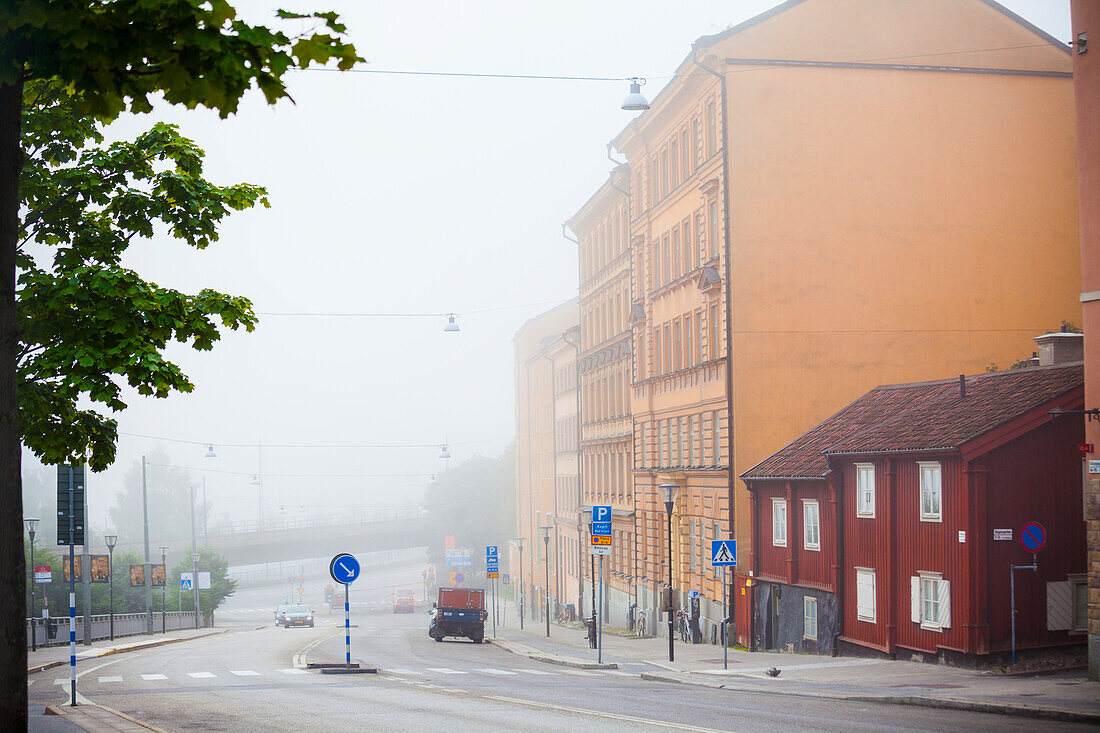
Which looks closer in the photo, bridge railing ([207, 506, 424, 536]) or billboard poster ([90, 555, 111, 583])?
billboard poster ([90, 555, 111, 583])

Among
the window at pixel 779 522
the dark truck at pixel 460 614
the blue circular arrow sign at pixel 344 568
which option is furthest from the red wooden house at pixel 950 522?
the dark truck at pixel 460 614

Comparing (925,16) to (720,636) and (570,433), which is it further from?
(570,433)

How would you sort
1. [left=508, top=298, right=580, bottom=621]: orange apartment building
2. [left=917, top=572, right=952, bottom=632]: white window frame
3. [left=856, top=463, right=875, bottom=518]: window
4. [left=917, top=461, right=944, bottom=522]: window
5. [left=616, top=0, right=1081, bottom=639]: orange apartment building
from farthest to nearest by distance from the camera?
[left=508, top=298, right=580, bottom=621]: orange apartment building < [left=616, top=0, right=1081, bottom=639]: orange apartment building < [left=856, top=463, right=875, bottom=518]: window < [left=917, top=461, right=944, bottom=522]: window < [left=917, top=572, right=952, bottom=632]: white window frame

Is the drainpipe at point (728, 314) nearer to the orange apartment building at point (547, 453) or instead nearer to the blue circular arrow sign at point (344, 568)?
the blue circular arrow sign at point (344, 568)

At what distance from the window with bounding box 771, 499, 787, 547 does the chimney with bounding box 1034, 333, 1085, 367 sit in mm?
8824

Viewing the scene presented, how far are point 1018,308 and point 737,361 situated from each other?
30.3 ft

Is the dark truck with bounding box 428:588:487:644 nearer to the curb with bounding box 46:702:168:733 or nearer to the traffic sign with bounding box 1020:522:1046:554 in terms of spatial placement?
the traffic sign with bounding box 1020:522:1046:554

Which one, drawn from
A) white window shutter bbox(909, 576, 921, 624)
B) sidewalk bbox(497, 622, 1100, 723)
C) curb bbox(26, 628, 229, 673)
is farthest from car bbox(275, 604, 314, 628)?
white window shutter bbox(909, 576, 921, 624)

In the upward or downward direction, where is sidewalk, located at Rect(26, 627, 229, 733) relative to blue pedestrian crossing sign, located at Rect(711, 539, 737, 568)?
downward

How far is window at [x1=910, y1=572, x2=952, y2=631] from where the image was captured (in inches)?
1056

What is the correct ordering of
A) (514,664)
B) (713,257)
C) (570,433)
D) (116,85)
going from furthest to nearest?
1. (570,433)
2. (713,257)
3. (514,664)
4. (116,85)

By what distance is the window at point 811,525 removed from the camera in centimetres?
3409

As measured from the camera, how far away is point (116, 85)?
836 centimetres

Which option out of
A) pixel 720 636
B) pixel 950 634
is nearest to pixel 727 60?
pixel 720 636
